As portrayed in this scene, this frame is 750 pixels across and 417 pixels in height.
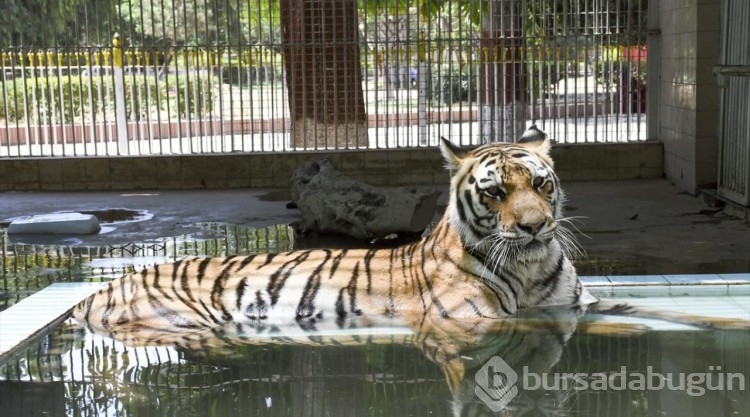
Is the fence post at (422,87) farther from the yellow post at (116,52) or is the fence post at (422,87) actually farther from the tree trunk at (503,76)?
the yellow post at (116,52)

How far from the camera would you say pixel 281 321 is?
5250 millimetres

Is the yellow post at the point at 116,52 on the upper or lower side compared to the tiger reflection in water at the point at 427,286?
upper

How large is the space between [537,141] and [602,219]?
503 cm

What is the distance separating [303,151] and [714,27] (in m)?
5.10

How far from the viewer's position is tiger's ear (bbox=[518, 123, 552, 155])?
5.45 meters

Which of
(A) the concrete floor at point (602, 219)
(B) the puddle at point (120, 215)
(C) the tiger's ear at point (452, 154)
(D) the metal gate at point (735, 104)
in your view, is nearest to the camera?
(C) the tiger's ear at point (452, 154)

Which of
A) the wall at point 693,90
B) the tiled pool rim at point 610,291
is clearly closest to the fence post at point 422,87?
the wall at point 693,90

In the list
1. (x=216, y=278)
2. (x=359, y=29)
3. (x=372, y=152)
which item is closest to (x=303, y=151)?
(x=372, y=152)

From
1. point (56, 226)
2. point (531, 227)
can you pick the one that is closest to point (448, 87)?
point (56, 226)

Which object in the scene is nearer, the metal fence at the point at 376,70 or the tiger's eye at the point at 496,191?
the tiger's eye at the point at 496,191

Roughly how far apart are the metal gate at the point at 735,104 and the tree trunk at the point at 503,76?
324 centimetres

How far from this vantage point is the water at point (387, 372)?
3734mm

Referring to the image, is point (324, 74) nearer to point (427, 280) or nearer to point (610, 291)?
point (610, 291)

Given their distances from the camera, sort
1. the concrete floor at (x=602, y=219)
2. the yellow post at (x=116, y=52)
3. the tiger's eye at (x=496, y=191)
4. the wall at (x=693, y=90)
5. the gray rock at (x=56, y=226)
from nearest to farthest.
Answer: the tiger's eye at (x=496, y=191) → the concrete floor at (x=602, y=219) → the gray rock at (x=56, y=226) → the wall at (x=693, y=90) → the yellow post at (x=116, y=52)
